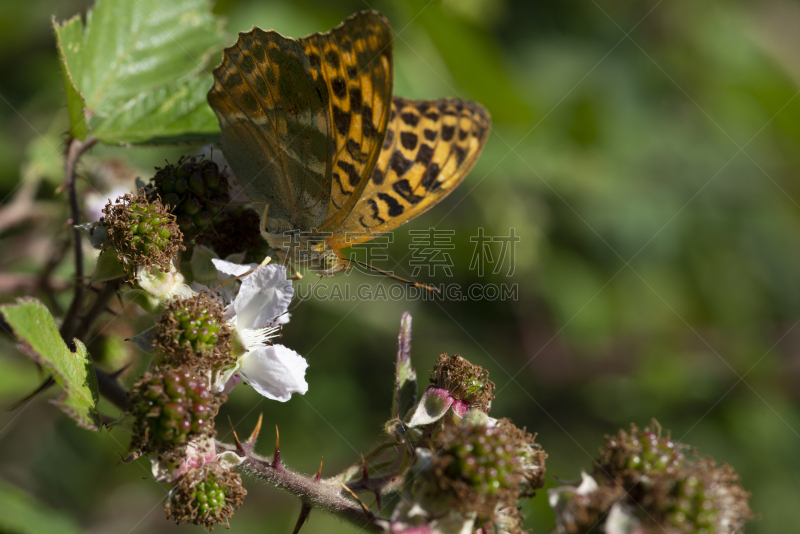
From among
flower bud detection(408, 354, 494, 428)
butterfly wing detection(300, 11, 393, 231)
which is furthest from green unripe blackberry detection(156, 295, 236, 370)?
butterfly wing detection(300, 11, 393, 231)

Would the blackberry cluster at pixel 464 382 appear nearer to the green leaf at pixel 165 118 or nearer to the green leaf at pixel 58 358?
the green leaf at pixel 58 358

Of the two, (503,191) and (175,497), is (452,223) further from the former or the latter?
(175,497)

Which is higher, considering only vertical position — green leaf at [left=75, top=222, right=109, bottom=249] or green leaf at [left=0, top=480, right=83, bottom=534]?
green leaf at [left=75, top=222, right=109, bottom=249]

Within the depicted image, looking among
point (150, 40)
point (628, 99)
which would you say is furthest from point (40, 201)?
point (628, 99)

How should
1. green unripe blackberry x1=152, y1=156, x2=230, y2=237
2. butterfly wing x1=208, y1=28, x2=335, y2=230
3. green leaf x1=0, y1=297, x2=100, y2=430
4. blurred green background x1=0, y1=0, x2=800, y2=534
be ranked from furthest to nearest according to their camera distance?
blurred green background x1=0, y1=0, x2=800, y2=534 < butterfly wing x1=208, y1=28, x2=335, y2=230 < green unripe blackberry x1=152, y1=156, x2=230, y2=237 < green leaf x1=0, y1=297, x2=100, y2=430

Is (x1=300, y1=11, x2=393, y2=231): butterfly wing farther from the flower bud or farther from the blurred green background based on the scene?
the blurred green background

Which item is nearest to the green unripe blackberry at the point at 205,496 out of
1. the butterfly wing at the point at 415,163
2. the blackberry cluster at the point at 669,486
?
the blackberry cluster at the point at 669,486
